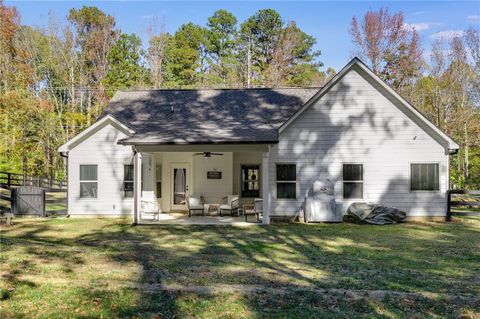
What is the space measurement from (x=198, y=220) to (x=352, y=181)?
6.23 meters

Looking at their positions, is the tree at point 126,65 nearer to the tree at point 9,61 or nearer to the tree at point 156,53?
the tree at point 156,53

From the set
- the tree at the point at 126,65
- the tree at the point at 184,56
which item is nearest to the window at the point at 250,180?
the tree at the point at 184,56

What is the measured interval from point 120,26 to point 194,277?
125 feet

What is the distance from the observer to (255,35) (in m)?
43.9

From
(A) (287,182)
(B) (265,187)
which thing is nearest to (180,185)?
(A) (287,182)

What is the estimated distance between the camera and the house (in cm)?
1578

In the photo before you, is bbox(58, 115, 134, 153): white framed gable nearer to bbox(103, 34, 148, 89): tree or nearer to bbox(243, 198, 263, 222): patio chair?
bbox(243, 198, 263, 222): patio chair

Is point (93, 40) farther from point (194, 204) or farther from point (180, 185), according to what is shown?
point (194, 204)

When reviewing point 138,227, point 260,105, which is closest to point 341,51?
point 260,105

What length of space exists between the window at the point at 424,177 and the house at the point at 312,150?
1.5 inches

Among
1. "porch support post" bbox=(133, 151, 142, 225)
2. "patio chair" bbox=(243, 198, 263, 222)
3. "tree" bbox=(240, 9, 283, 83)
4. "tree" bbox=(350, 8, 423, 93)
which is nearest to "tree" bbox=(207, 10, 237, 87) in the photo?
"tree" bbox=(240, 9, 283, 83)

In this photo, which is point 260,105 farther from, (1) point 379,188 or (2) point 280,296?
(2) point 280,296

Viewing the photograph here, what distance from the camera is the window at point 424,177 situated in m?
16.5

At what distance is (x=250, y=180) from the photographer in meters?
A: 19.2
